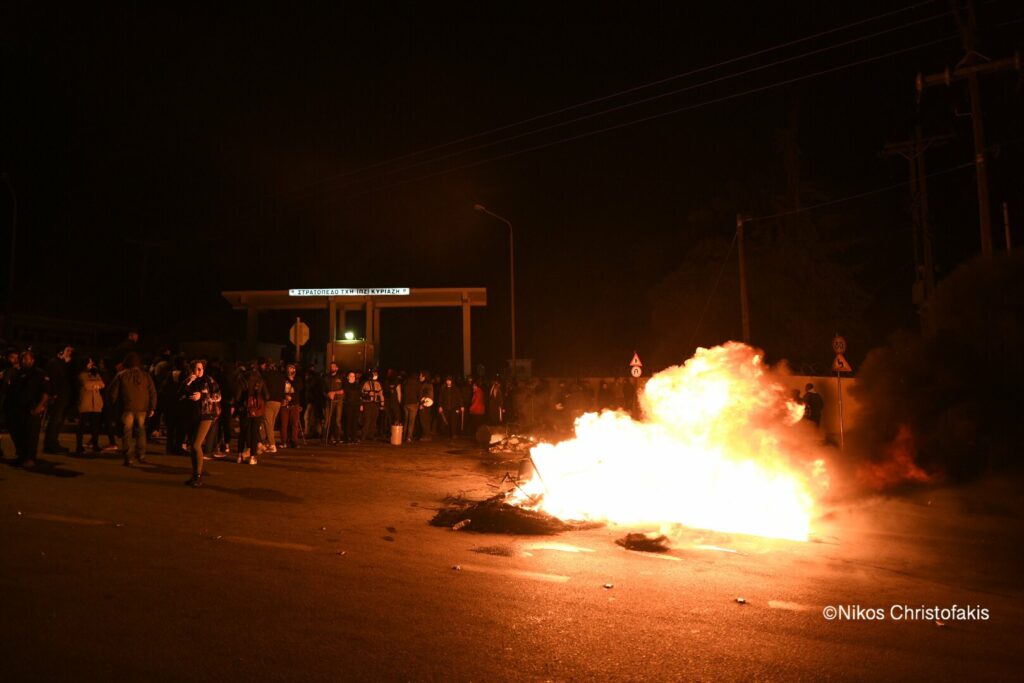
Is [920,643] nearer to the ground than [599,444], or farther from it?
nearer to the ground

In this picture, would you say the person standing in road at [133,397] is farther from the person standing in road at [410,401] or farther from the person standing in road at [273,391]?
the person standing in road at [410,401]

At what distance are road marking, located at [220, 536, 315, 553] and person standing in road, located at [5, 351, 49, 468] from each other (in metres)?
5.74

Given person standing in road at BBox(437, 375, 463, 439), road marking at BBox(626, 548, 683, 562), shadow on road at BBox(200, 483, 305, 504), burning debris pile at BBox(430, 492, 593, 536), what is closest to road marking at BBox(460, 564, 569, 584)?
road marking at BBox(626, 548, 683, 562)

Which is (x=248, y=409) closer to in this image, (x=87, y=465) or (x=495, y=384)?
(x=87, y=465)

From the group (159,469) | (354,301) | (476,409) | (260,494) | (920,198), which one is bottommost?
(260,494)

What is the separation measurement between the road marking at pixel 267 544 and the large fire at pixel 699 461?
10.5 ft

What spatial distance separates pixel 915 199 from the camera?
19766mm

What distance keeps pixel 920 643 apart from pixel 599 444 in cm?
587

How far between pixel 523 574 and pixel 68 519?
224 inches

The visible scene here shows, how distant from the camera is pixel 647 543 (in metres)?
7.56

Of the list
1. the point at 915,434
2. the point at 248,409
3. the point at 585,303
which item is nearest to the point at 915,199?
the point at 915,434

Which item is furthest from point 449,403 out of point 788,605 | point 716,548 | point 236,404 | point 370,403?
point 788,605

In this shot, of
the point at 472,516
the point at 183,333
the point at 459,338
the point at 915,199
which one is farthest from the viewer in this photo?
the point at 459,338

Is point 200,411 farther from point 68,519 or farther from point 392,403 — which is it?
point 392,403
